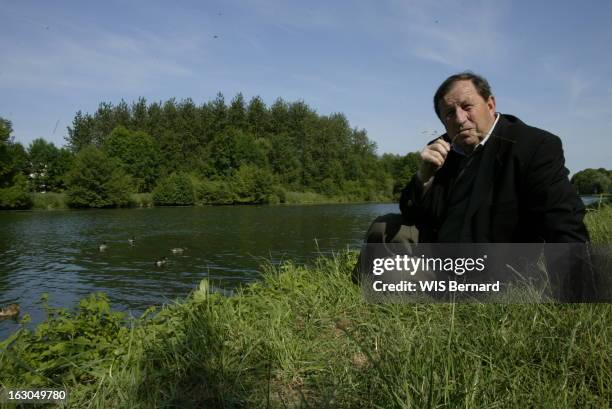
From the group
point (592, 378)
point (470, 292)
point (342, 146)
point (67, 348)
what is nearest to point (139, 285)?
point (67, 348)

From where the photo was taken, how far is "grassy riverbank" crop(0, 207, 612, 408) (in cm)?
174

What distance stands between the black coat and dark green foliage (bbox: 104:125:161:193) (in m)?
65.5

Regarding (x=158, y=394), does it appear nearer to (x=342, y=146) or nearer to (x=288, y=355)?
(x=288, y=355)

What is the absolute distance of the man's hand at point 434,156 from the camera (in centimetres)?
284

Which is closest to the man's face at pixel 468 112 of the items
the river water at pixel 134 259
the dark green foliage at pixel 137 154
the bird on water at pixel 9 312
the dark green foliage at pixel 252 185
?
the river water at pixel 134 259

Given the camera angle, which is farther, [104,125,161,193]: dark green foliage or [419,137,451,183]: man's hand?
[104,125,161,193]: dark green foliage

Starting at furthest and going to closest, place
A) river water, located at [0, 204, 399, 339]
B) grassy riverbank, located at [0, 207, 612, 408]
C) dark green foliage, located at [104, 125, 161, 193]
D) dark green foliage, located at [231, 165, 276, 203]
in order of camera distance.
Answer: dark green foliage, located at [231, 165, 276, 203]
dark green foliage, located at [104, 125, 161, 193]
river water, located at [0, 204, 399, 339]
grassy riverbank, located at [0, 207, 612, 408]

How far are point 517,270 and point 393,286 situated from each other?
1.04m

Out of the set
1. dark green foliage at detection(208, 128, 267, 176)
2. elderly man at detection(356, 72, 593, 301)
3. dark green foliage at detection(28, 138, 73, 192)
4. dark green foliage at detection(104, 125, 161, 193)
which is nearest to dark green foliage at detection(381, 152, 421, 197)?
dark green foliage at detection(208, 128, 267, 176)

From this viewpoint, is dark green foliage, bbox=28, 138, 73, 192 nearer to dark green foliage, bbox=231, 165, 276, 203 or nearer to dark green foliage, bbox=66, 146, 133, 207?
dark green foliage, bbox=66, 146, 133, 207

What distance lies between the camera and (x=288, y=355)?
2.61 meters

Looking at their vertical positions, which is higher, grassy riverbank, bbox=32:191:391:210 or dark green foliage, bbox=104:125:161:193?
dark green foliage, bbox=104:125:161:193

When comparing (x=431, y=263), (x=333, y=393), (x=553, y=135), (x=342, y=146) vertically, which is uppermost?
(x=342, y=146)

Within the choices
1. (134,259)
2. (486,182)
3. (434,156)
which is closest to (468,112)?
(434,156)
